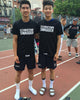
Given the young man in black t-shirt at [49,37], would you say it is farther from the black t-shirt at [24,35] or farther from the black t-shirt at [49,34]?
the black t-shirt at [24,35]

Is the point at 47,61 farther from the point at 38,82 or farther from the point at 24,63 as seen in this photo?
the point at 38,82

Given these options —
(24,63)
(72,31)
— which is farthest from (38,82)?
(72,31)

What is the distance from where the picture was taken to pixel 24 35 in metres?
2.91

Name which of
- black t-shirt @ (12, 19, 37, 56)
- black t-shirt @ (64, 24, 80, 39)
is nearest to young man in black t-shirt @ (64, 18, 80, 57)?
black t-shirt @ (64, 24, 80, 39)

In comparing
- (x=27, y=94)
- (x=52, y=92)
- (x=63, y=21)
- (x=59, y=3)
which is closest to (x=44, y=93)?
(x=52, y=92)

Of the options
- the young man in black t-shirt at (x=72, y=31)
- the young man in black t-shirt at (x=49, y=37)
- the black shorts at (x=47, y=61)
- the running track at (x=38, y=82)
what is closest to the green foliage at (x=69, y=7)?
the young man in black t-shirt at (x=72, y=31)

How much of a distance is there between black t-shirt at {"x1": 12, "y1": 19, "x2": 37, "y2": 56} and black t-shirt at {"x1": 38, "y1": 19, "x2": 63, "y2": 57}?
0.21 metres

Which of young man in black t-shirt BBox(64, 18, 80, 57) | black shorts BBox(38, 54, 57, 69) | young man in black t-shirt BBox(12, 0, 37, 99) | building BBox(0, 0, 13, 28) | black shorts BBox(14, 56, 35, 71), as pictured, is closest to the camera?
young man in black t-shirt BBox(12, 0, 37, 99)

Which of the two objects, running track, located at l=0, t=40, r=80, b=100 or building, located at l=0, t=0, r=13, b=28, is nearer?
running track, located at l=0, t=40, r=80, b=100

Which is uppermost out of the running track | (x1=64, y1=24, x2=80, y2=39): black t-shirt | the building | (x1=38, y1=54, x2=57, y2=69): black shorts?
the building

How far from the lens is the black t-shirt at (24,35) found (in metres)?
2.85

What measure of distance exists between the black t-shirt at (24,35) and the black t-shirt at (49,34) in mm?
206

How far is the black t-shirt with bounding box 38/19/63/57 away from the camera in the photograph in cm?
303

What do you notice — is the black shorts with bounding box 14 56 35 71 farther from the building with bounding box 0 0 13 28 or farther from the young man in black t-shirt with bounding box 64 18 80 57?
the building with bounding box 0 0 13 28
